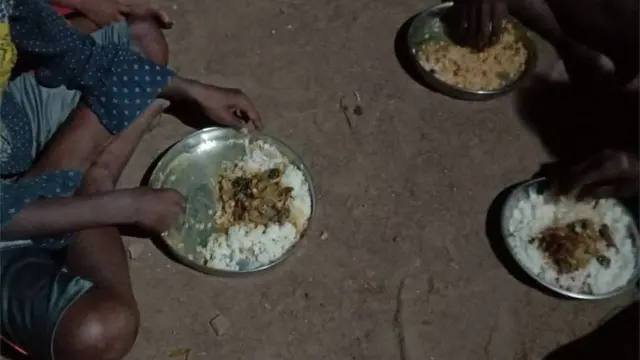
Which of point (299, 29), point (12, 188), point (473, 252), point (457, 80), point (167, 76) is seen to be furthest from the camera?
point (299, 29)

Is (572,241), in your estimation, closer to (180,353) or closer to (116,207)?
(180,353)

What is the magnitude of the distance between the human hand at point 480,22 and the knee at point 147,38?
837 millimetres

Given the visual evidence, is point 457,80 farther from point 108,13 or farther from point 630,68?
point 108,13

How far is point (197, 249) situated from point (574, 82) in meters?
1.19

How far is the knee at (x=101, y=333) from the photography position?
1701 millimetres

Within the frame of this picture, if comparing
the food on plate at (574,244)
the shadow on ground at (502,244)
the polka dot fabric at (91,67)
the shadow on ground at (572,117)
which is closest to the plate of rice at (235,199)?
the polka dot fabric at (91,67)

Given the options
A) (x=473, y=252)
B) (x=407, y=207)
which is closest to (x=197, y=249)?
(x=407, y=207)

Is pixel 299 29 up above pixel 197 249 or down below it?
above

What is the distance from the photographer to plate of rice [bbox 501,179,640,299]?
2045 millimetres

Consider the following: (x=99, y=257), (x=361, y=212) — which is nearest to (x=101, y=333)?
(x=99, y=257)

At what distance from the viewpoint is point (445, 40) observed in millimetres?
2416

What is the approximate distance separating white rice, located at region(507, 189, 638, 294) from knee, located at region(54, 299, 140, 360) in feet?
3.09

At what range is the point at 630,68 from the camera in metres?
2.28

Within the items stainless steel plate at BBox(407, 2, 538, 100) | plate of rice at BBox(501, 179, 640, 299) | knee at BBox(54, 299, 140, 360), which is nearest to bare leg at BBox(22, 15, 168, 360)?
knee at BBox(54, 299, 140, 360)
